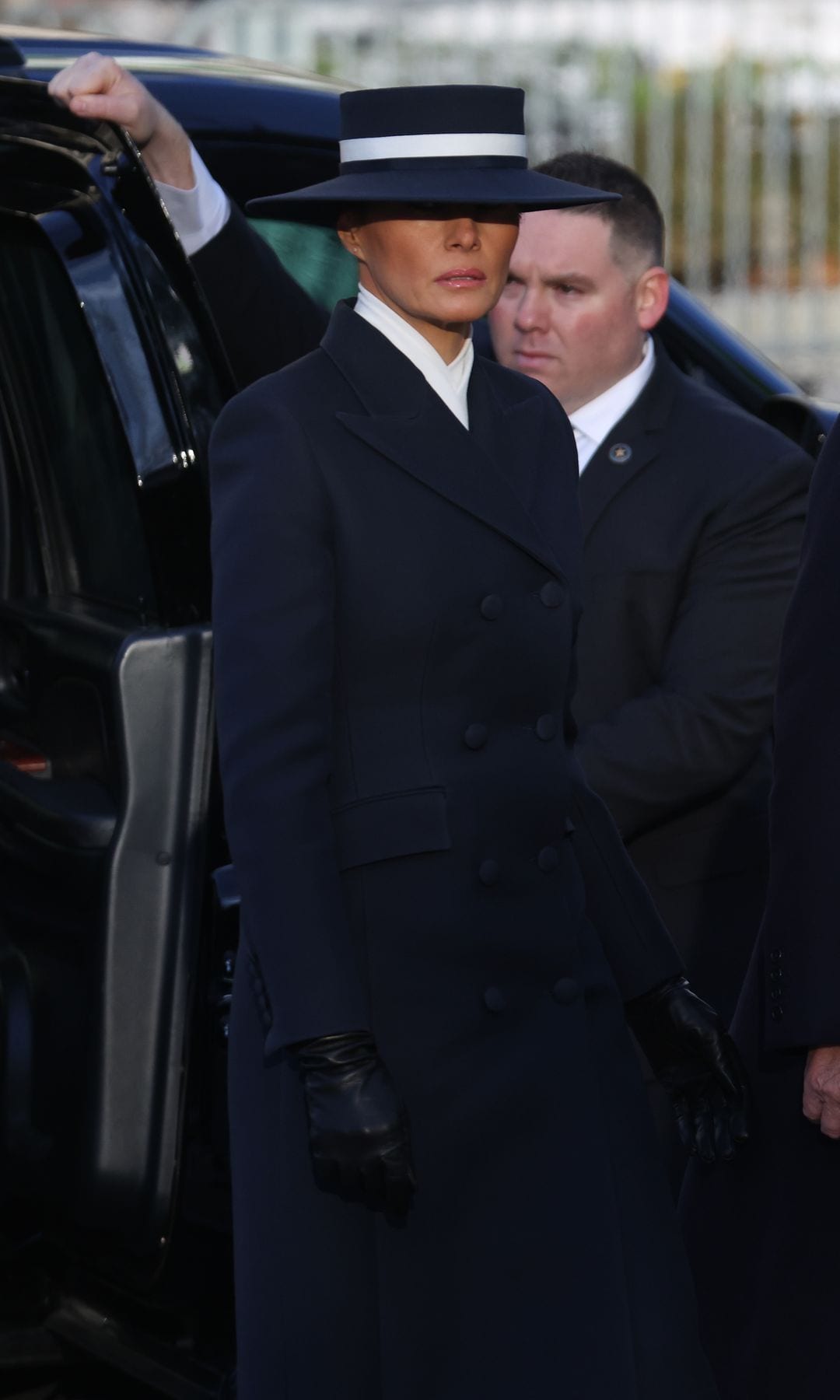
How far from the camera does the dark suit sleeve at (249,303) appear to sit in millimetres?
3559

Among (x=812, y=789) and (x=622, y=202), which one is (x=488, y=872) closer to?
(x=812, y=789)

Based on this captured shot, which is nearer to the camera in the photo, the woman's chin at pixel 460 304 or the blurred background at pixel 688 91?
the woman's chin at pixel 460 304

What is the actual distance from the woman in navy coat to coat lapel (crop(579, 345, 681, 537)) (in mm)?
1045

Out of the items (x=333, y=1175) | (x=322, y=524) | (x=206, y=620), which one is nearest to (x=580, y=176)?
(x=206, y=620)

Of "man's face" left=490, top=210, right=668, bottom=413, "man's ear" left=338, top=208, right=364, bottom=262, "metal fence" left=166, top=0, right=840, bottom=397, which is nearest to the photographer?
"man's ear" left=338, top=208, right=364, bottom=262

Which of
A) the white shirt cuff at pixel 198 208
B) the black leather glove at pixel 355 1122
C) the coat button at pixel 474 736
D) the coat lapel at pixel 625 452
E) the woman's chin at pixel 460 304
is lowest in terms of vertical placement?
the black leather glove at pixel 355 1122

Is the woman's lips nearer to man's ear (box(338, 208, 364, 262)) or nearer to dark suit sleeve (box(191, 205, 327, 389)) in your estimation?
man's ear (box(338, 208, 364, 262))

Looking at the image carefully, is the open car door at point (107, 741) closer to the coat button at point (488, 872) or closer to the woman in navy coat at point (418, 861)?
the woman in navy coat at point (418, 861)

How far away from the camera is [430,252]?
8.59 ft

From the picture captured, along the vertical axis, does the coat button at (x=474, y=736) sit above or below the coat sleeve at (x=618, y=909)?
above

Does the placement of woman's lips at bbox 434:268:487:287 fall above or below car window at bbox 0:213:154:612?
above

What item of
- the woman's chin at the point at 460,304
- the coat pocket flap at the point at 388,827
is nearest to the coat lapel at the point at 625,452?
the woman's chin at the point at 460,304

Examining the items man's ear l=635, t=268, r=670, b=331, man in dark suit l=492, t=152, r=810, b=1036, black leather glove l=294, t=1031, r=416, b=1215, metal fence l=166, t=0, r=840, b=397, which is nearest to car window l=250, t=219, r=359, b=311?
man in dark suit l=492, t=152, r=810, b=1036

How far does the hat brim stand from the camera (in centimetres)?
257
